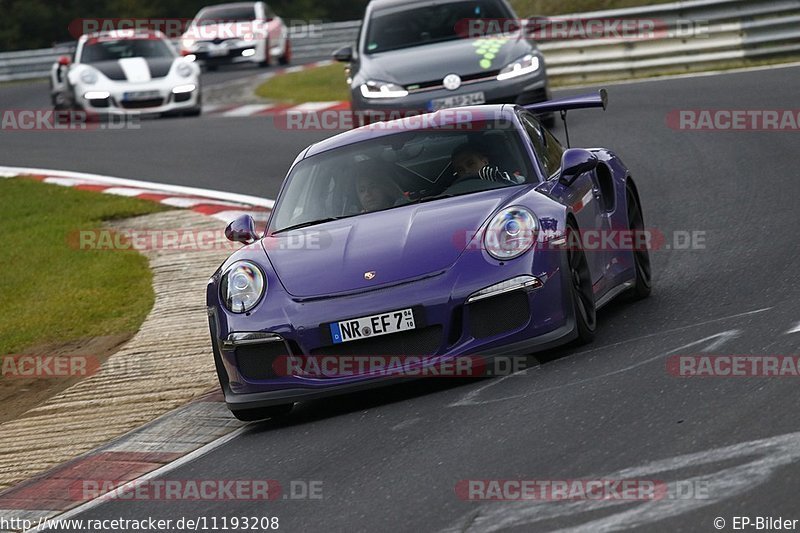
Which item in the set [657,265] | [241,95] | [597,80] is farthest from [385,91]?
[241,95]

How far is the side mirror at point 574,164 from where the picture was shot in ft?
25.6

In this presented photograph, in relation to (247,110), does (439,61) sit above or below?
above

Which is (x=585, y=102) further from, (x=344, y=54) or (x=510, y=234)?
(x=344, y=54)

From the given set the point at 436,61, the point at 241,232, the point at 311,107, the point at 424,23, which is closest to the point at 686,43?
the point at 311,107

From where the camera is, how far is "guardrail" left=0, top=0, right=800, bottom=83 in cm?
2022

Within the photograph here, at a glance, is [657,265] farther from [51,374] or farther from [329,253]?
[51,374]

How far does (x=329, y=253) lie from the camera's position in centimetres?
726

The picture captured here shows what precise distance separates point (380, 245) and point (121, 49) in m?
17.6

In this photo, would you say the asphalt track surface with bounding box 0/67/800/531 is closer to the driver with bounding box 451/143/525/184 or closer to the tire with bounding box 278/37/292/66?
the driver with bounding box 451/143/525/184

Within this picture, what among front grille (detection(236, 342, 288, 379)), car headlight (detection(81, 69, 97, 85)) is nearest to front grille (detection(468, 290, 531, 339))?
front grille (detection(236, 342, 288, 379))

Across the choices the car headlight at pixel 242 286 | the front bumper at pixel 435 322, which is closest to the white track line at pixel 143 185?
the car headlight at pixel 242 286

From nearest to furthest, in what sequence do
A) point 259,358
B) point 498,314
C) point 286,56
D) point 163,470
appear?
point 163,470, point 498,314, point 259,358, point 286,56

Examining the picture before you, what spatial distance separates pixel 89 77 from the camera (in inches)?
896

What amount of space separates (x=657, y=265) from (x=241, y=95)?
17575 mm
